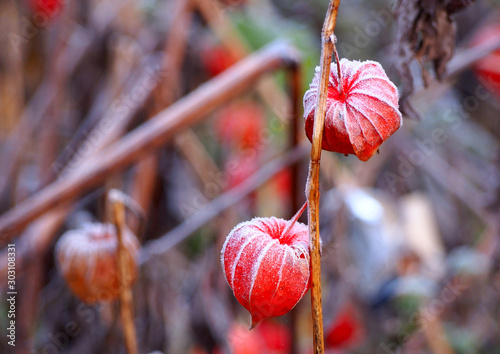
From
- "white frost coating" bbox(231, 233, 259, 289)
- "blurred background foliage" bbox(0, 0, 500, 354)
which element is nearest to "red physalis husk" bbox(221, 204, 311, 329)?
"white frost coating" bbox(231, 233, 259, 289)

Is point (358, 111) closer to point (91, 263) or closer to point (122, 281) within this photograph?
point (122, 281)

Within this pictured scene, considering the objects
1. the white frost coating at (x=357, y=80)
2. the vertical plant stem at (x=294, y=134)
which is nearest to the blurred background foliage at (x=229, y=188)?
the vertical plant stem at (x=294, y=134)

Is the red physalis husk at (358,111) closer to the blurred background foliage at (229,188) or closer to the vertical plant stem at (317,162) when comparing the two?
the vertical plant stem at (317,162)

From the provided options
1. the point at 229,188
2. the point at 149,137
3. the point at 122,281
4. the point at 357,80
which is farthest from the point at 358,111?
the point at 229,188

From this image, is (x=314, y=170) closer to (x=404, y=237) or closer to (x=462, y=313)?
(x=404, y=237)

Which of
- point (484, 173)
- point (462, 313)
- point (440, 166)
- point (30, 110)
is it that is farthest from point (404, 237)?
point (30, 110)

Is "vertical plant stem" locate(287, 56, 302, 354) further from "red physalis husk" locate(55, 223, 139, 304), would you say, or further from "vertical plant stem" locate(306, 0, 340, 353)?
"vertical plant stem" locate(306, 0, 340, 353)
